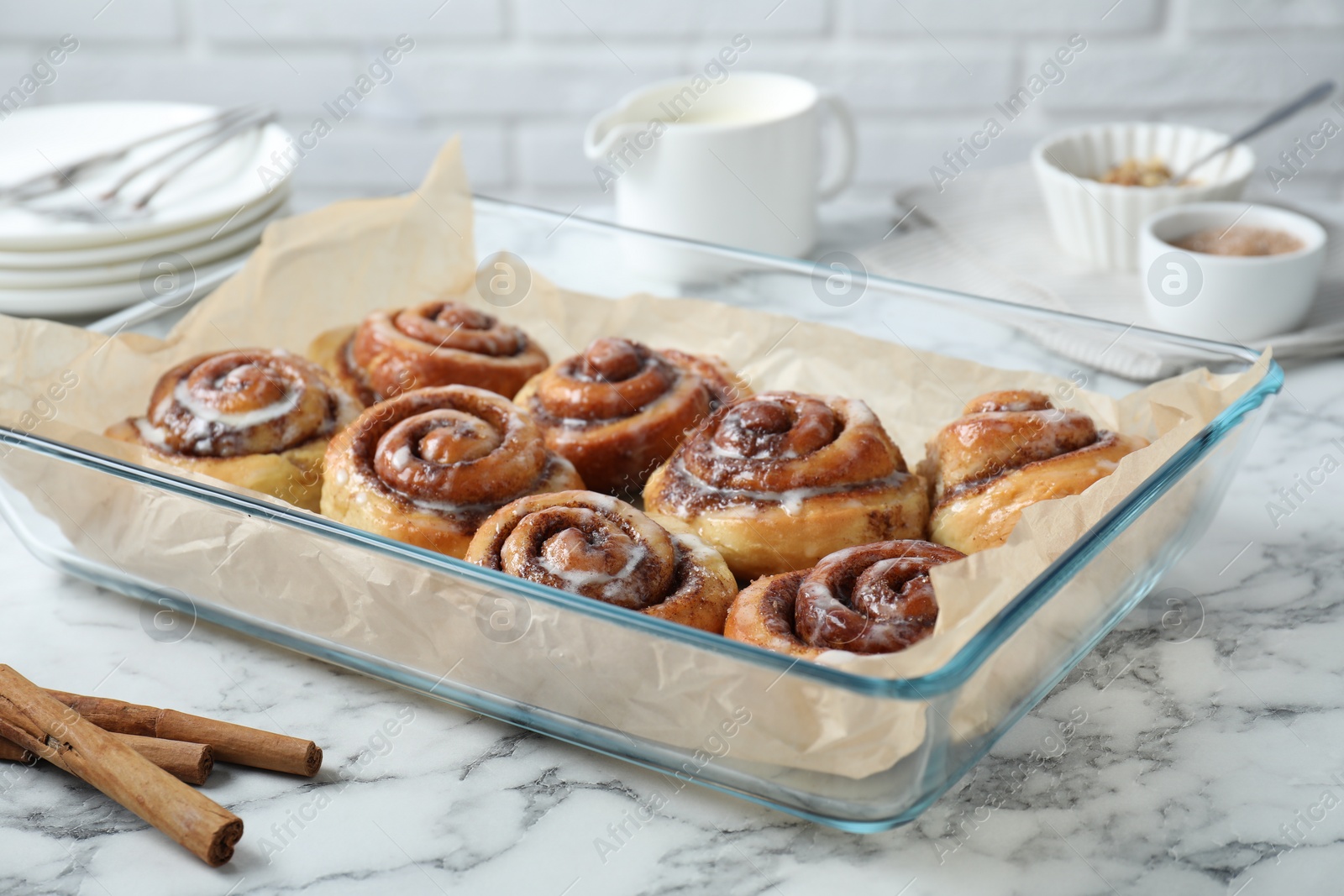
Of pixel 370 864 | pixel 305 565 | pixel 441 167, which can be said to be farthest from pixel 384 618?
pixel 441 167

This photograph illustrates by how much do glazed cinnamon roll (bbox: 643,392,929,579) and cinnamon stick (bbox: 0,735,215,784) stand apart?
63 cm

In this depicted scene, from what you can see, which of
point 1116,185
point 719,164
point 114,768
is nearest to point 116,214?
point 719,164

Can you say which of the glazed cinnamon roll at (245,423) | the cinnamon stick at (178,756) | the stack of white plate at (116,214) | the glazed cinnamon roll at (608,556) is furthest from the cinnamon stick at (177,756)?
the stack of white plate at (116,214)

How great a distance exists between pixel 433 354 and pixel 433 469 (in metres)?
0.40

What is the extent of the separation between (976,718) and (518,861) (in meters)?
0.46

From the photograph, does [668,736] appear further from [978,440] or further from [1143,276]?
[1143,276]

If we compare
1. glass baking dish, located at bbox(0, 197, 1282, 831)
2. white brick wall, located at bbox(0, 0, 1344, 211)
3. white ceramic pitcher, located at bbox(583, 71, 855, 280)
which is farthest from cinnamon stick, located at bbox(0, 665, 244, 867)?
white brick wall, located at bbox(0, 0, 1344, 211)

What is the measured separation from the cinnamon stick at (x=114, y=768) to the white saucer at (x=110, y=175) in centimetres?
111

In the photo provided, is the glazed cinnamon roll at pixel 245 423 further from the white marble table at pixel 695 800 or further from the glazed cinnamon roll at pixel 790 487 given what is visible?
the glazed cinnamon roll at pixel 790 487

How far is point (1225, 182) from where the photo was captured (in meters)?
2.47

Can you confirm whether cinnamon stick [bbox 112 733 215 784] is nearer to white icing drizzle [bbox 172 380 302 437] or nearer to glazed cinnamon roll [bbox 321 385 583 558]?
glazed cinnamon roll [bbox 321 385 583 558]

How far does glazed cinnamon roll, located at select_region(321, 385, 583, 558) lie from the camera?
165 cm

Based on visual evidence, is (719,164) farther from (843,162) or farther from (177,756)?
(177,756)

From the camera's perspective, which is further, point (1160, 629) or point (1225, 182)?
point (1225, 182)
